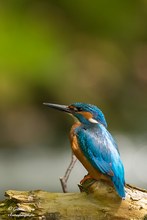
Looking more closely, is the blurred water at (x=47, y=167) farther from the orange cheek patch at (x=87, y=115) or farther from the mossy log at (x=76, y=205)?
the mossy log at (x=76, y=205)

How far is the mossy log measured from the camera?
2.78 m

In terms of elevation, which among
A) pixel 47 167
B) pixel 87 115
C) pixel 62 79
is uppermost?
pixel 87 115

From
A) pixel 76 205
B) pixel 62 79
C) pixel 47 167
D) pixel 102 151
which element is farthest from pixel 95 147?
pixel 62 79

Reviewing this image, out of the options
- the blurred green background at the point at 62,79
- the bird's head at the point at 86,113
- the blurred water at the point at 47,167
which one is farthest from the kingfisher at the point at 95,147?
the blurred green background at the point at 62,79

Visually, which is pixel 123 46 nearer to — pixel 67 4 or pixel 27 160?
pixel 67 4

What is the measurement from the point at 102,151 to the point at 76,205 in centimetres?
26

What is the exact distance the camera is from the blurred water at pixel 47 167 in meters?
6.83

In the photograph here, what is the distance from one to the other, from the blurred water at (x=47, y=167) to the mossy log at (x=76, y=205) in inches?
148

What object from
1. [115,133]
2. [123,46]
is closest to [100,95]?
[115,133]

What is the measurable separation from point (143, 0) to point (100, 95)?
54.7 inches

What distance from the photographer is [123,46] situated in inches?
336

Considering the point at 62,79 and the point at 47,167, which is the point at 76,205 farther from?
the point at 62,79

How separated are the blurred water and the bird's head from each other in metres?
3.48

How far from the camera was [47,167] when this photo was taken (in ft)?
24.0
